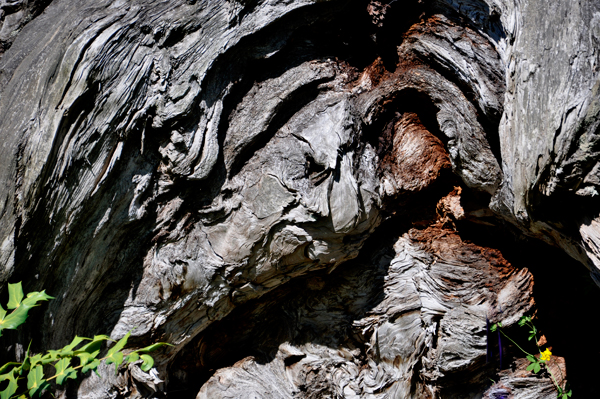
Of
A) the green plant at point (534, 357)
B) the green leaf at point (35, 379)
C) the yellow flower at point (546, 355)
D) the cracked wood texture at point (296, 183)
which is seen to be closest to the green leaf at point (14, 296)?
the green leaf at point (35, 379)

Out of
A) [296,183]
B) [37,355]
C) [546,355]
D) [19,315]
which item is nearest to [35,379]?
[37,355]

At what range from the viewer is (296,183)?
269cm

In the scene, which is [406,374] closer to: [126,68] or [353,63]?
[353,63]

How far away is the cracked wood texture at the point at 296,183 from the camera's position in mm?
2283

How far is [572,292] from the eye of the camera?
301 centimetres

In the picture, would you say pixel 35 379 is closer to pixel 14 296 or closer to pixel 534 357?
pixel 14 296

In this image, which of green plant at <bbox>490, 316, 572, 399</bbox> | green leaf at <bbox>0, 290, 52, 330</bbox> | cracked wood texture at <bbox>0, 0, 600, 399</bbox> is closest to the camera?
green leaf at <bbox>0, 290, 52, 330</bbox>

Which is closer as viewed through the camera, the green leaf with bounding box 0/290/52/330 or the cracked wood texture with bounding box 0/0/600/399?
the green leaf with bounding box 0/290/52/330

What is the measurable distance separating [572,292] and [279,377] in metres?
2.04

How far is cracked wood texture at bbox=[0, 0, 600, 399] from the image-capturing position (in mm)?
2283

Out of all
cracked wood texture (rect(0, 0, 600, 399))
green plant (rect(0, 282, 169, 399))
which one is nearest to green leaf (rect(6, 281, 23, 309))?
green plant (rect(0, 282, 169, 399))

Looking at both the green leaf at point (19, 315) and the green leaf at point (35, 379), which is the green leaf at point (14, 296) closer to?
the green leaf at point (19, 315)

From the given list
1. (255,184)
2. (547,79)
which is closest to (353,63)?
(255,184)

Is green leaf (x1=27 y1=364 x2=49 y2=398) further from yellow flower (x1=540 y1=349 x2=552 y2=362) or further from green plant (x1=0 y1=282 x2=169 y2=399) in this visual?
yellow flower (x1=540 y1=349 x2=552 y2=362)
